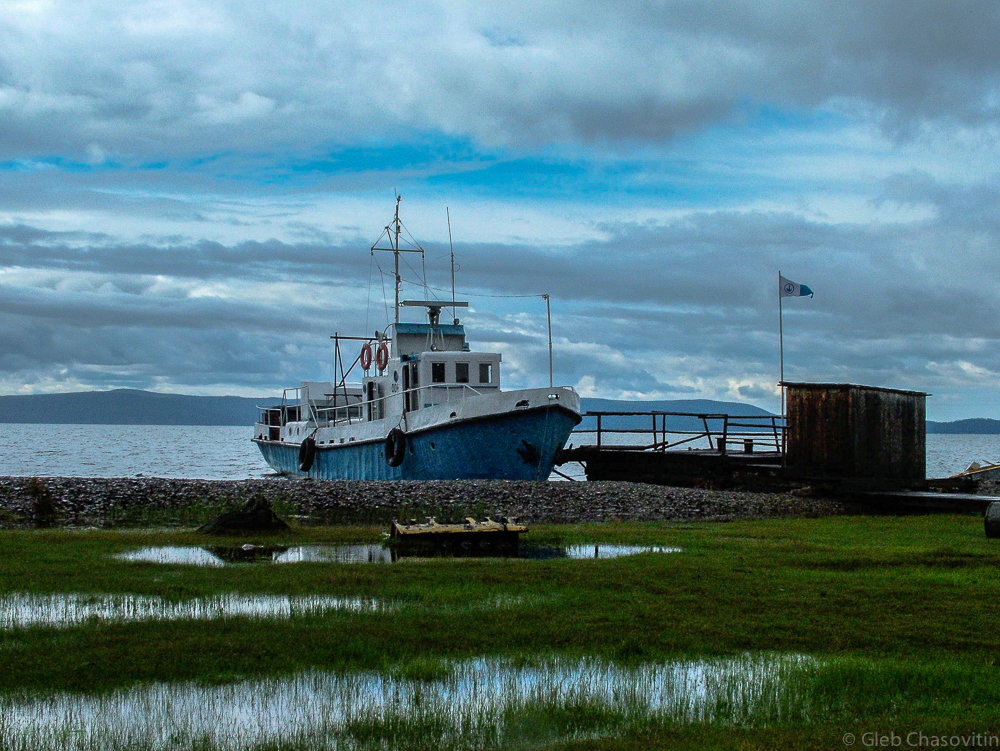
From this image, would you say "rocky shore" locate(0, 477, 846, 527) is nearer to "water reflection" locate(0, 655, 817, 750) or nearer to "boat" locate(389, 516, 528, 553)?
"boat" locate(389, 516, 528, 553)

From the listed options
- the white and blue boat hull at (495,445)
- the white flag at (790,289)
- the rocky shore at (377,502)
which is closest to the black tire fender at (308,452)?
the white and blue boat hull at (495,445)

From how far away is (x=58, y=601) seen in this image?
1173 centimetres

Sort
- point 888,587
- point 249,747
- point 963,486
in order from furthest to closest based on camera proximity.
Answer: point 963,486 < point 888,587 < point 249,747

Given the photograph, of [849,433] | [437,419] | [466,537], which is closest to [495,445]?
[437,419]

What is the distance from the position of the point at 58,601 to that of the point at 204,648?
136 inches

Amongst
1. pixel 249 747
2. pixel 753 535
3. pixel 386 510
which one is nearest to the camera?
pixel 249 747

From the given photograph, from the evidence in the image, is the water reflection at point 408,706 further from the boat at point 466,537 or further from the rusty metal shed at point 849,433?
the rusty metal shed at point 849,433

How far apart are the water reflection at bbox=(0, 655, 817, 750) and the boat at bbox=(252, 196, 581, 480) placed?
24.1 metres

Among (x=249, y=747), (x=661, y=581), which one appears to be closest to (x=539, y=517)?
(x=661, y=581)

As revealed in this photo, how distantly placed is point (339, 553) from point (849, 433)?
18408mm

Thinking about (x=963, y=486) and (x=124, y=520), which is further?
(x=963, y=486)

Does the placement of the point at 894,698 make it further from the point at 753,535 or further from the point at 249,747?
the point at 753,535

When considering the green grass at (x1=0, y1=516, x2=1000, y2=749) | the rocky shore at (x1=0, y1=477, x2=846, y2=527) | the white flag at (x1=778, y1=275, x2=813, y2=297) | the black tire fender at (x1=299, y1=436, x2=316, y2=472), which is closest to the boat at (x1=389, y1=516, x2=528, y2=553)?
the green grass at (x1=0, y1=516, x2=1000, y2=749)

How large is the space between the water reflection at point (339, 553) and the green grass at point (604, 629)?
3.23 feet
